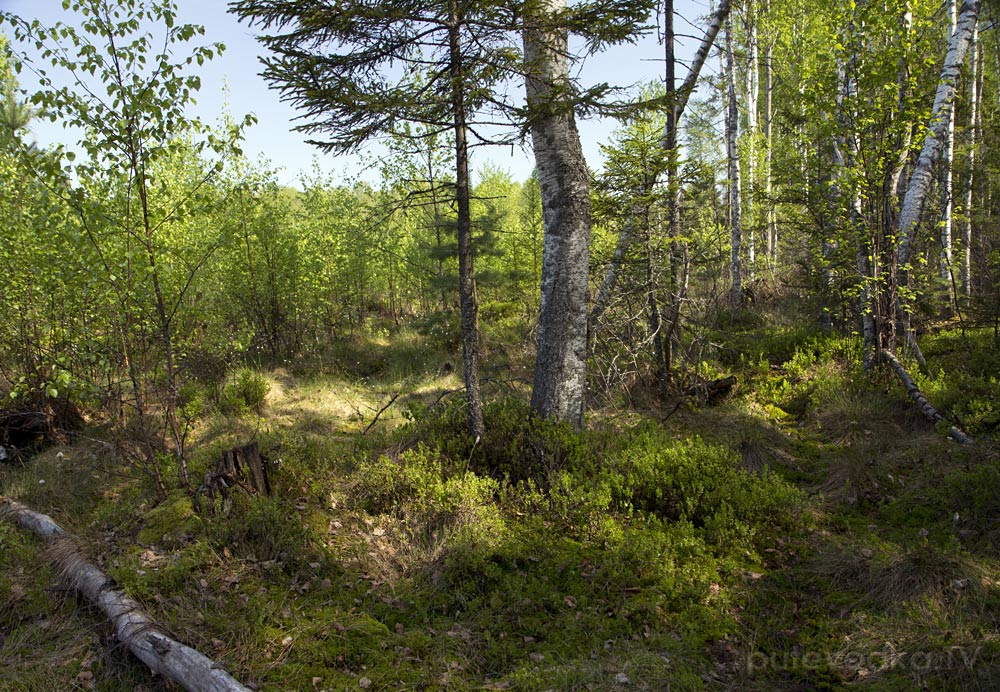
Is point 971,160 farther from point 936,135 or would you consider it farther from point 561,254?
point 561,254

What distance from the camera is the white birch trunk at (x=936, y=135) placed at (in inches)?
307

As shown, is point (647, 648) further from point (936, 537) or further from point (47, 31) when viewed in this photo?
point (47, 31)

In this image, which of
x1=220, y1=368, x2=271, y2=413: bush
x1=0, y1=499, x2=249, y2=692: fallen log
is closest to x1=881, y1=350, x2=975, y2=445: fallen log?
x1=0, y1=499, x2=249, y2=692: fallen log

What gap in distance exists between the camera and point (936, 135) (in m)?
8.19

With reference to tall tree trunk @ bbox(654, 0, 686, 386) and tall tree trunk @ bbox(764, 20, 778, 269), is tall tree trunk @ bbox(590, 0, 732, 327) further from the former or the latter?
tall tree trunk @ bbox(764, 20, 778, 269)

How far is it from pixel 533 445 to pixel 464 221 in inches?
98.5

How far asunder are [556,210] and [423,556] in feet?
13.4

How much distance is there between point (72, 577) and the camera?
4.06 m

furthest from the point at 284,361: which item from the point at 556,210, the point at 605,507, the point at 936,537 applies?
the point at 936,537

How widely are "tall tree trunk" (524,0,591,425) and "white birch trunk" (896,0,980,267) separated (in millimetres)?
4953

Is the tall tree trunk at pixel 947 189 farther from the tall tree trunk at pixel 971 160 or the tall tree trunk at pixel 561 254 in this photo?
the tall tree trunk at pixel 561 254
